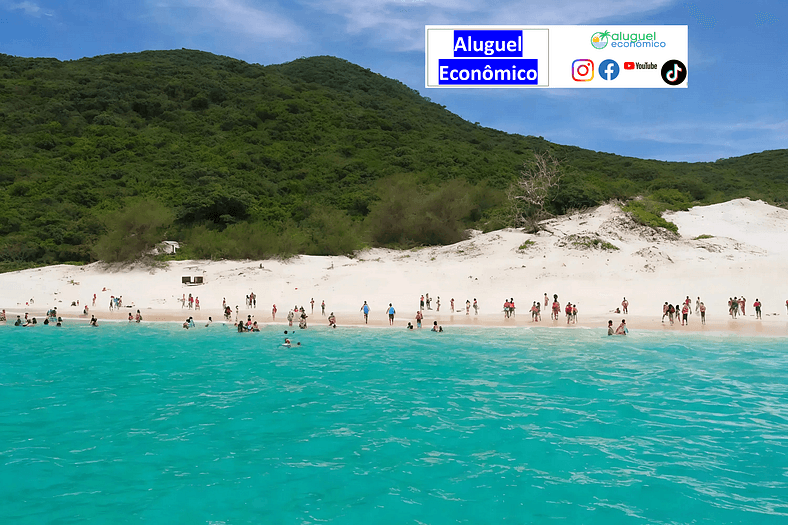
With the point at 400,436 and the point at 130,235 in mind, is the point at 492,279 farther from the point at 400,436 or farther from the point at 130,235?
the point at 130,235

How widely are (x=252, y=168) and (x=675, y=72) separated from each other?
61329mm

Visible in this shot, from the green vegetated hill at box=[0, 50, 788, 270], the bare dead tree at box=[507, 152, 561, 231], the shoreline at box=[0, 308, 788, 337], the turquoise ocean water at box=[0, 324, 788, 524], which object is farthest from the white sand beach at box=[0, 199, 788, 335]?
the turquoise ocean water at box=[0, 324, 788, 524]

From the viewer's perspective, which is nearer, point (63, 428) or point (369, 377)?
point (63, 428)

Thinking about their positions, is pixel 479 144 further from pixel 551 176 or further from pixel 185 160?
pixel 185 160

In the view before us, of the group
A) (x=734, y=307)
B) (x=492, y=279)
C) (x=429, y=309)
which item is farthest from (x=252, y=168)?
(x=734, y=307)

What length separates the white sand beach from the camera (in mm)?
38125

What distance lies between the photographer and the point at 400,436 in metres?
14.6

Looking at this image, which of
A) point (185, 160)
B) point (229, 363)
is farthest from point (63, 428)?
point (185, 160)

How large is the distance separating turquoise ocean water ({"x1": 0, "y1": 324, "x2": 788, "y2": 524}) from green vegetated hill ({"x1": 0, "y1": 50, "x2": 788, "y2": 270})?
31.9 meters

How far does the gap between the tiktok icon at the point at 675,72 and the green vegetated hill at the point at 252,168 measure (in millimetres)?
26567

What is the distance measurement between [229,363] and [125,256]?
31471 millimetres

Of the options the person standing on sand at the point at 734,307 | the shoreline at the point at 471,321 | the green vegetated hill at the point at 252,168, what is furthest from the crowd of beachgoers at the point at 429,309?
the green vegetated hill at the point at 252,168

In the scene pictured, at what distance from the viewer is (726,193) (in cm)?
7238

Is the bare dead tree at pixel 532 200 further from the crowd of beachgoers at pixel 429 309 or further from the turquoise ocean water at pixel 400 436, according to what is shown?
the turquoise ocean water at pixel 400 436
